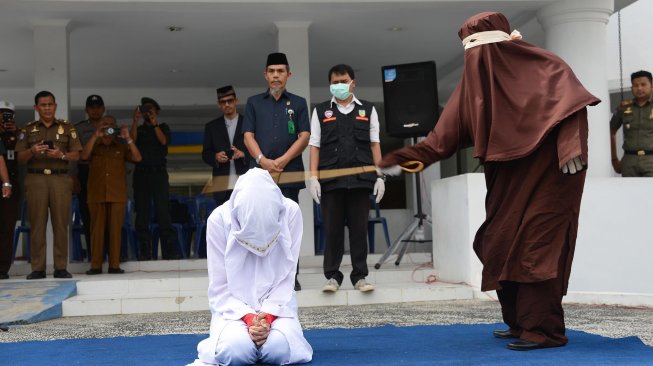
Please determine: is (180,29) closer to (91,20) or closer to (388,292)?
(91,20)

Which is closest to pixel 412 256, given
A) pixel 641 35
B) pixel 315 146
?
pixel 315 146

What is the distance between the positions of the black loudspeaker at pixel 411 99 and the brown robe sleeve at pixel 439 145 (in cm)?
343

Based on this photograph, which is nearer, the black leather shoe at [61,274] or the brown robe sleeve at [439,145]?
the brown robe sleeve at [439,145]

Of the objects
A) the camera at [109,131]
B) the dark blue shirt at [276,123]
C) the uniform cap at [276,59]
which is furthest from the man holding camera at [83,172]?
the uniform cap at [276,59]

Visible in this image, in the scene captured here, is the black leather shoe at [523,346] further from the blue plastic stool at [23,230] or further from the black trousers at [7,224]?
the blue plastic stool at [23,230]

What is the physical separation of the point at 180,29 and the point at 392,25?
2260 mm

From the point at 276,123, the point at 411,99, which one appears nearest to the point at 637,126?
the point at 411,99

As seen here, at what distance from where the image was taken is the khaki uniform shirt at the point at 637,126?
25.8 ft

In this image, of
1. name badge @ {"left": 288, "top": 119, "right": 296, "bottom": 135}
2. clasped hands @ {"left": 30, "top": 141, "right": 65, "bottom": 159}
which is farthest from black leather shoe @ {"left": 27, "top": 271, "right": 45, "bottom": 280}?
name badge @ {"left": 288, "top": 119, "right": 296, "bottom": 135}

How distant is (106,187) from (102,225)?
1.15 feet

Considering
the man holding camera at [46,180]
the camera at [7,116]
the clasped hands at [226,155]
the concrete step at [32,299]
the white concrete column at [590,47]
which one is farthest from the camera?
the white concrete column at [590,47]

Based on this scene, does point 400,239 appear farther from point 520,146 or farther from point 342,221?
point 520,146

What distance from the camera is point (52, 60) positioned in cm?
855

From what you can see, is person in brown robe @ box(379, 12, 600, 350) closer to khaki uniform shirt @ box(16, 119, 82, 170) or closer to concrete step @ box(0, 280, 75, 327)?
concrete step @ box(0, 280, 75, 327)
